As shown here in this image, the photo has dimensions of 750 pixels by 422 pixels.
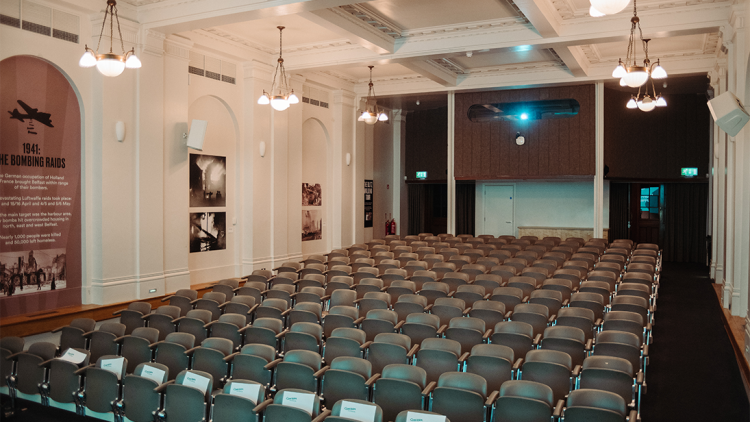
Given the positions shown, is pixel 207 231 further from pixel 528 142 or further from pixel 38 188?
pixel 528 142

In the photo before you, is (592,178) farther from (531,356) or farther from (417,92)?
(531,356)

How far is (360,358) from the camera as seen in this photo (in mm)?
5086

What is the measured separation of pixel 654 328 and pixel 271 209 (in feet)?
27.6

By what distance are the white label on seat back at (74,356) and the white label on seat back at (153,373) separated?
38.4 inches

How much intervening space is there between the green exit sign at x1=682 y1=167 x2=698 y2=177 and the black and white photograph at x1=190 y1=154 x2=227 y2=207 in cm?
1354

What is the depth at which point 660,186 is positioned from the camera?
17109 millimetres

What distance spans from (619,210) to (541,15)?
33.4 ft

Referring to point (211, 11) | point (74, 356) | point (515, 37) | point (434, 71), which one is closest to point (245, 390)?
point (74, 356)

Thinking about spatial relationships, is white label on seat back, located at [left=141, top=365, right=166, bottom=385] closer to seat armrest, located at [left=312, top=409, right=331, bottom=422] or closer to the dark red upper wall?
seat armrest, located at [left=312, top=409, right=331, bottom=422]

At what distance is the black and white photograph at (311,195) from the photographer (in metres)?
14.8

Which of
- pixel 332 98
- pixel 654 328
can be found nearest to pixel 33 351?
pixel 654 328

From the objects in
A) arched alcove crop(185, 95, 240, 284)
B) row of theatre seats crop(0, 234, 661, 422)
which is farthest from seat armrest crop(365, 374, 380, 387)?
arched alcove crop(185, 95, 240, 284)

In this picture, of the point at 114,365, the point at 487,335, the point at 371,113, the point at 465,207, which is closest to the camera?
the point at 114,365

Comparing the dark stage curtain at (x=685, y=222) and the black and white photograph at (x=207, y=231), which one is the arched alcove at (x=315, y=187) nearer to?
the black and white photograph at (x=207, y=231)
